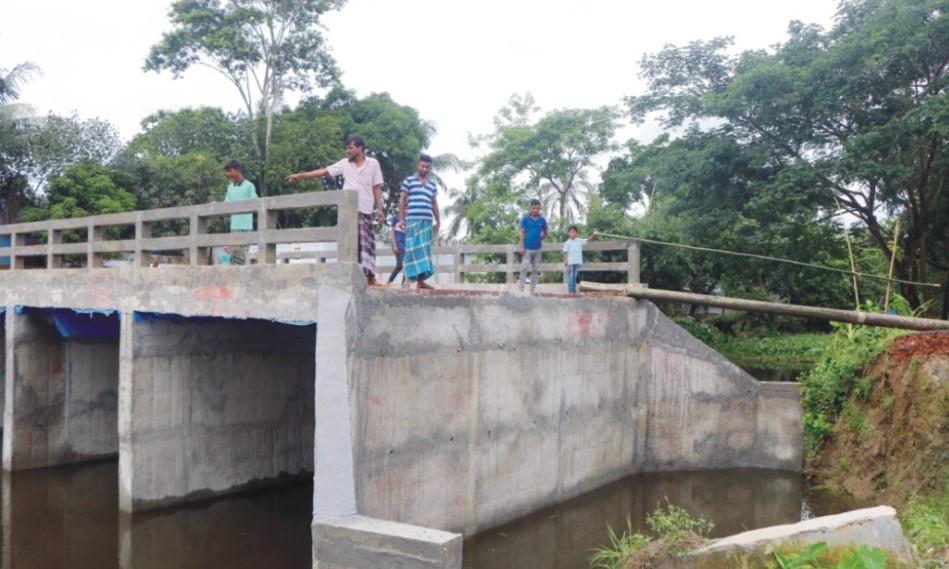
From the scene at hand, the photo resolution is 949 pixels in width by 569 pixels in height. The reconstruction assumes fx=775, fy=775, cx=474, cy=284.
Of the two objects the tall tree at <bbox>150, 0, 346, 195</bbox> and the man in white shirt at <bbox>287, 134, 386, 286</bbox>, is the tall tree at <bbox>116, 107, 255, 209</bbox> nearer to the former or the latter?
the tall tree at <bbox>150, 0, 346, 195</bbox>

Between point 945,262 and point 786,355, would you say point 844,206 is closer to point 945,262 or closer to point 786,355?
point 945,262

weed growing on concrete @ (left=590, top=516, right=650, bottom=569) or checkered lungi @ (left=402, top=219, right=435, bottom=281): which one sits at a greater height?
checkered lungi @ (left=402, top=219, right=435, bottom=281)

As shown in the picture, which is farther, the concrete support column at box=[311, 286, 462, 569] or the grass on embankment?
the grass on embankment

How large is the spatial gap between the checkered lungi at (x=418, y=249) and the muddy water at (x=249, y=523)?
146 inches

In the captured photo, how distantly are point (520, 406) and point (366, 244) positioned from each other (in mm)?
3807

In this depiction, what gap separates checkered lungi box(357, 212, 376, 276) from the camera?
8.83 metres

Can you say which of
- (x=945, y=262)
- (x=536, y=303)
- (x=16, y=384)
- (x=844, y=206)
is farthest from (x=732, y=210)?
(x=16, y=384)

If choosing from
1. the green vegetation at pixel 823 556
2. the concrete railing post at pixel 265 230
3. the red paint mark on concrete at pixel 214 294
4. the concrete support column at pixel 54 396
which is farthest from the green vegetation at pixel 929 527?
the concrete support column at pixel 54 396

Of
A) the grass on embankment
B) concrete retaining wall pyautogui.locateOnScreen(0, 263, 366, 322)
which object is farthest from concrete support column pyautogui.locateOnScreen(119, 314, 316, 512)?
the grass on embankment

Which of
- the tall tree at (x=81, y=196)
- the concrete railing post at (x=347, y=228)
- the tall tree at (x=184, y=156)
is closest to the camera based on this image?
the concrete railing post at (x=347, y=228)

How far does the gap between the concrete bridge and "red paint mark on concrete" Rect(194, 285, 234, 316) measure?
3cm

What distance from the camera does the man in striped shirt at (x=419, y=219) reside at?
9.41 meters

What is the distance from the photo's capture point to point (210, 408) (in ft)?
38.5

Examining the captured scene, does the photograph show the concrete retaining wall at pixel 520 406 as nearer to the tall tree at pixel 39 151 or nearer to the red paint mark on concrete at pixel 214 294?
the red paint mark on concrete at pixel 214 294
